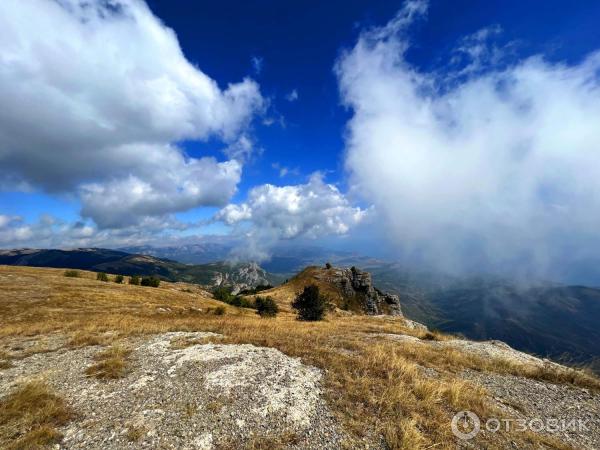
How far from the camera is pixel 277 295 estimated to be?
97.1 meters

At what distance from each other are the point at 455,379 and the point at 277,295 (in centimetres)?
8734

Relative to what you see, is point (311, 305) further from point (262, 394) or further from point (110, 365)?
point (262, 394)

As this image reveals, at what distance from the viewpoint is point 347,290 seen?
11219cm

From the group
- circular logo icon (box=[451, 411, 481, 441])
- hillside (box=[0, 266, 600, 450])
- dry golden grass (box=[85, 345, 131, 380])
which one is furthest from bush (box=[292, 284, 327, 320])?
circular logo icon (box=[451, 411, 481, 441])

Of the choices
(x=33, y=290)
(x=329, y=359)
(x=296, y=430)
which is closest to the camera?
(x=296, y=430)

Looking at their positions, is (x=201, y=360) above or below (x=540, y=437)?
above

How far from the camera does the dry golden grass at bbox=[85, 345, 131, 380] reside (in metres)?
11.6

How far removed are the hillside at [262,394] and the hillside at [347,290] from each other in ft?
283

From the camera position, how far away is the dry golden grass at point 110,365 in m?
11.6

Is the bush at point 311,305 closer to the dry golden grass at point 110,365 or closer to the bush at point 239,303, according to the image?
the bush at point 239,303

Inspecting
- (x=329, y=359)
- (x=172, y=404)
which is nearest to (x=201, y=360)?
(x=172, y=404)

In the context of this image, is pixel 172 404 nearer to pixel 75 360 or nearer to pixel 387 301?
pixel 75 360

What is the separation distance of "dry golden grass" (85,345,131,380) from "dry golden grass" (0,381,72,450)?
1624mm

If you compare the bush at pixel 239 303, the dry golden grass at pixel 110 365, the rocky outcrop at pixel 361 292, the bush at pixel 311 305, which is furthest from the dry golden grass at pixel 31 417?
the rocky outcrop at pixel 361 292
